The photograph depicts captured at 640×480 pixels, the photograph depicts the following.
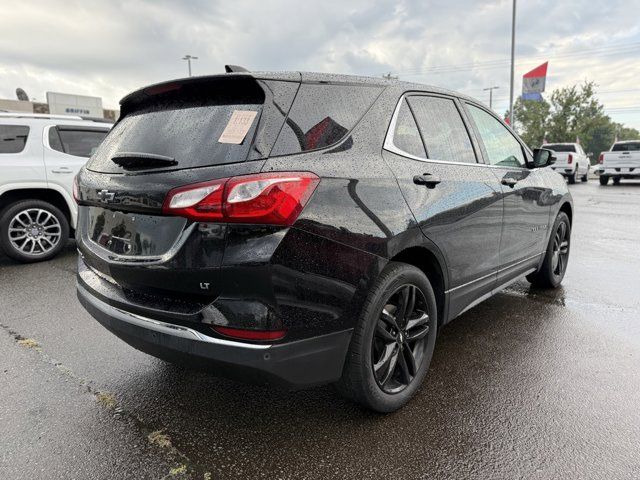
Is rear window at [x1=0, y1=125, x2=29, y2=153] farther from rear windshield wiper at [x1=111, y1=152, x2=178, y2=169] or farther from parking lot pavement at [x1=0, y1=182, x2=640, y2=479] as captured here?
rear windshield wiper at [x1=111, y1=152, x2=178, y2=169]

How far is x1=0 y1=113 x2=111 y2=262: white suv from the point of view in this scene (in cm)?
577

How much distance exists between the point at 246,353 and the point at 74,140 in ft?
18.5

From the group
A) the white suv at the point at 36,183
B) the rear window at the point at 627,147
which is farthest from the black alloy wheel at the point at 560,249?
the rear window at the point at 627,147

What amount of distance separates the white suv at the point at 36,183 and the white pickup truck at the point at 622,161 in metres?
20.0

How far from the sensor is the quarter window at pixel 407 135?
2.57 m

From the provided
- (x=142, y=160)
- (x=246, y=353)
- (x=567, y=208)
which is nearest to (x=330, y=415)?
(x=246, y=353)

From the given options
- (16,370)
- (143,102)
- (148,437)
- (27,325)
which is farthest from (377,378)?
(27,325)

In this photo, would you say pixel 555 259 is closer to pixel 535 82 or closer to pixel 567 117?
pixel 535 82

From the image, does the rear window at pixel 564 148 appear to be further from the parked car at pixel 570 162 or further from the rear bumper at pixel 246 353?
the rear bumper at pixel 246 353

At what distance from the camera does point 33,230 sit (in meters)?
5.96

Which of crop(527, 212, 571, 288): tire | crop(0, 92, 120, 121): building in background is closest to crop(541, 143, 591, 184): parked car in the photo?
crop(527, 212, 571, 288): tire

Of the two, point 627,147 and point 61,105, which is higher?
point 61,105

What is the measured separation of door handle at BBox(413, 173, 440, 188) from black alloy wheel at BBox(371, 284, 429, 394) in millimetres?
566

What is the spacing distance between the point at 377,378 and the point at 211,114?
1565 mm
